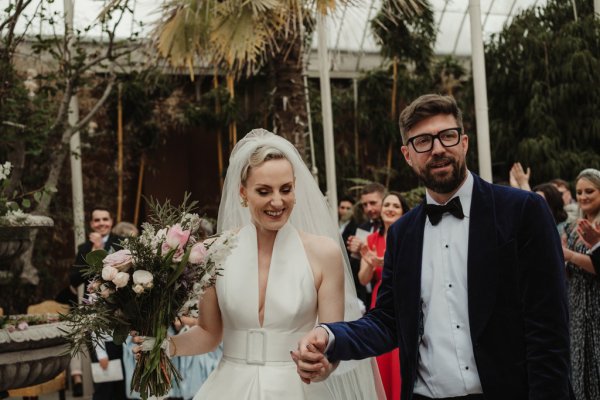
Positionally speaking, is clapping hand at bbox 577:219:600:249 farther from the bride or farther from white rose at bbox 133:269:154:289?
white rose at bbox 133:269:154:289

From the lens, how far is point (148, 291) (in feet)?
11.1

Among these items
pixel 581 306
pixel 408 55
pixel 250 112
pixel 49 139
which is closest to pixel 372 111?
pixel 408 55

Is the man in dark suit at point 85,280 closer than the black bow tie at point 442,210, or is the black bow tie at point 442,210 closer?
the black bow tie at point 442,210

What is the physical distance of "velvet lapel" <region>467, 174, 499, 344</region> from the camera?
2.85 meters

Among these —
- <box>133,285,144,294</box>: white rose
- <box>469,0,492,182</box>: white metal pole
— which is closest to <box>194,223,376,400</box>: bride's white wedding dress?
<box>133,285,144,294</box>: white rose

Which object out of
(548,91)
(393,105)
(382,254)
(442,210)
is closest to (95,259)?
(442,210)

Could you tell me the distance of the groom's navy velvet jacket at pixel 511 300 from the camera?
2744 millimetres

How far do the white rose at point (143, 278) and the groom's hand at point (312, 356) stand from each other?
65cm

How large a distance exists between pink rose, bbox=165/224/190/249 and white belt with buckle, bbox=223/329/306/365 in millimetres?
595

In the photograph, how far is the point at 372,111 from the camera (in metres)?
16.5

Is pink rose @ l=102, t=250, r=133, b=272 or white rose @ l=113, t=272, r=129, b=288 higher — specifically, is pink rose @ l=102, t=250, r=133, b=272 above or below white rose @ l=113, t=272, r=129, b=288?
above

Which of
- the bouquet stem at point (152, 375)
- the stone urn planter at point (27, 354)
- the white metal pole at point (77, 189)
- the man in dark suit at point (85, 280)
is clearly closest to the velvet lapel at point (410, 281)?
the bouquet stem at point (152, 375)

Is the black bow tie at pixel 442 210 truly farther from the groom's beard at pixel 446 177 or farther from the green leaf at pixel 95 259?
the green leaf at pixel 95 259

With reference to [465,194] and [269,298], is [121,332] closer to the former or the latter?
[269,298]
